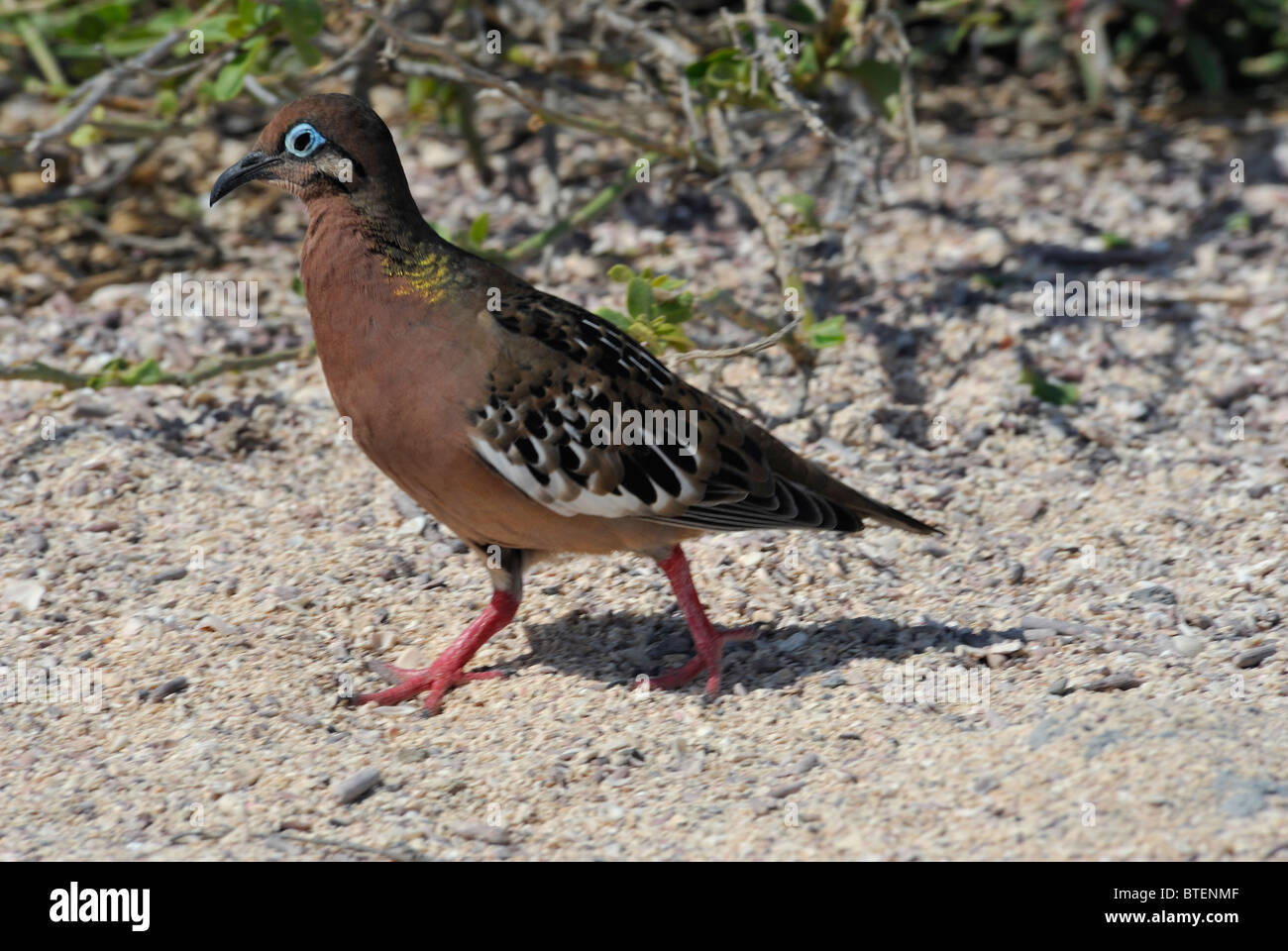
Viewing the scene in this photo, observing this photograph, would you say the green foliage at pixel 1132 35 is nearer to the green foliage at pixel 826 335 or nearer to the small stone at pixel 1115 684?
the green foliage at pixel 826 335

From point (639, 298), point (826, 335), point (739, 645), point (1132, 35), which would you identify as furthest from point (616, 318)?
point (1132, 35)

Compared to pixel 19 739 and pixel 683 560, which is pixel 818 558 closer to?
pixel 683 560

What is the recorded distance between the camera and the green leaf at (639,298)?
18.6 feet

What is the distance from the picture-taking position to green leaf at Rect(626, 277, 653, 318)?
568 centimetres

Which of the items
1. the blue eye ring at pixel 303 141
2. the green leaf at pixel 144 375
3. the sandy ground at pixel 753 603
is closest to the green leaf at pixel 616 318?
the sandy ground at pixel 753 603

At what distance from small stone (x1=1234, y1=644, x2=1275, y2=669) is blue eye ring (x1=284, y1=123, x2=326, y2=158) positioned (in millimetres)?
3293

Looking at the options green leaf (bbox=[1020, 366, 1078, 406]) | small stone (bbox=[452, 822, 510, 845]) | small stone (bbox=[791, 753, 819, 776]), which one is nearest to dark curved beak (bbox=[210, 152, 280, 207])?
small stone (bbox=[452, 822, 510, 845])

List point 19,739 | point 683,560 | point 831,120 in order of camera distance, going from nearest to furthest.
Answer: point 19,739, point 683,560, point 831,120

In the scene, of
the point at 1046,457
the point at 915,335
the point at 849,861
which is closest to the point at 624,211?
the point at 915,335

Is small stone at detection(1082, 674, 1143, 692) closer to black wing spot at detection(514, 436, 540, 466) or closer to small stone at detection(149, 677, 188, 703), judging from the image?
black wing spot at detection(514, 436, 540, 466)

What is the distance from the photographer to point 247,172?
5.09 metres

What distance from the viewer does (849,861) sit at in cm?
399

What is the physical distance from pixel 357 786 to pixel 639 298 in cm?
214

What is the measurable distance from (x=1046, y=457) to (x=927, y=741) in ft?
7.90
